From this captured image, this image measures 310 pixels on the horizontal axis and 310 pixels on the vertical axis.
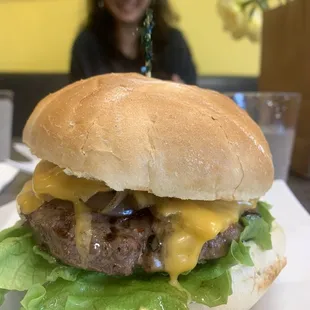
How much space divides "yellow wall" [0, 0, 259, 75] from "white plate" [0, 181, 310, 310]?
7.82 ft

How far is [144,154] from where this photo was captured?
3.15ft

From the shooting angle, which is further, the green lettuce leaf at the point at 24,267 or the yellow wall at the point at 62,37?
the yellow wall at the point at 62,37

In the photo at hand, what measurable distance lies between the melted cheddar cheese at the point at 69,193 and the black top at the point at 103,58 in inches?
82.7

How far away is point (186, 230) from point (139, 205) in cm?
13

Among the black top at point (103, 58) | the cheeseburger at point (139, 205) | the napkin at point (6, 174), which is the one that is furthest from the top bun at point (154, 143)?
the black top at point (103, 58)

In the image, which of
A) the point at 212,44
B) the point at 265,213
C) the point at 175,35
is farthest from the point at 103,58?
the point at 265,213

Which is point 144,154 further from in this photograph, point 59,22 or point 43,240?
point 59,22

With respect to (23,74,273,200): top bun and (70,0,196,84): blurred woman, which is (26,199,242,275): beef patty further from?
(70,0,196,84): blurred woman

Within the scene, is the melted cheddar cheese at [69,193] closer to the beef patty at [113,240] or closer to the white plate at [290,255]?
the beef patty at [113,240]

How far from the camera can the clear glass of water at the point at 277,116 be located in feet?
6.91

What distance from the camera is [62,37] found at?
407 centimetres

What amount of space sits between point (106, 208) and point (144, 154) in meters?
0.18

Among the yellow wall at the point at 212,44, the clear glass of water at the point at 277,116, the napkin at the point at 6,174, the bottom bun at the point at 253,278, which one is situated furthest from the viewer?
the yellow wall at the point at 212,44

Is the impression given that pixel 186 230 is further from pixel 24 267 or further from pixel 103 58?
pixel 103 58
